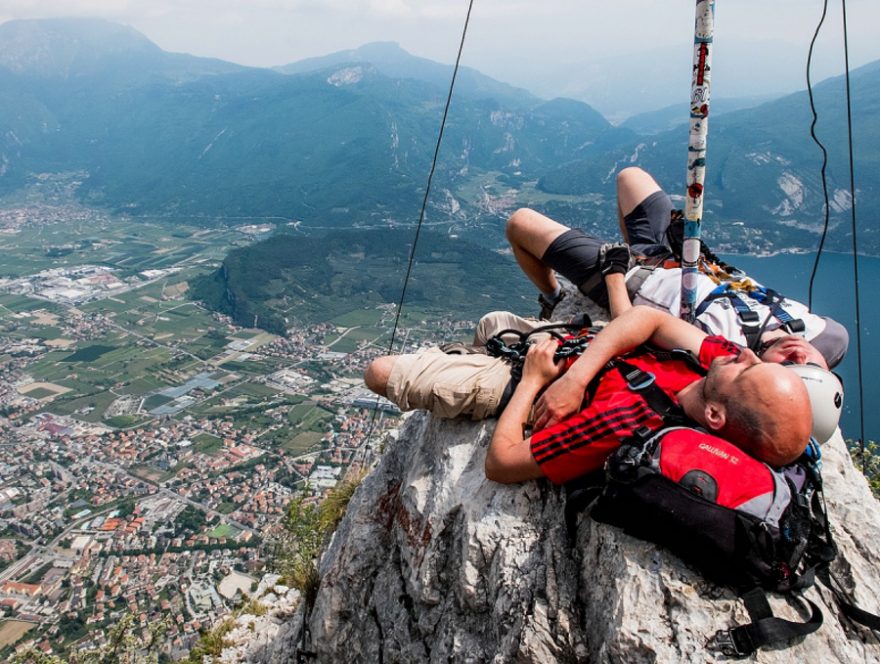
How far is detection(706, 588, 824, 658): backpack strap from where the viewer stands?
2303 millimetres

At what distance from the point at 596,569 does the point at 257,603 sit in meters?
4.80

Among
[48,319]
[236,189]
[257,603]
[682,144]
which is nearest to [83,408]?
[48,319]

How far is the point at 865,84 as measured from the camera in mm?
125000

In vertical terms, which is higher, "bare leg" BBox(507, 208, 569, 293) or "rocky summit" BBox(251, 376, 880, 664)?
"bare leg" BBox(507, 208, 569, 293)

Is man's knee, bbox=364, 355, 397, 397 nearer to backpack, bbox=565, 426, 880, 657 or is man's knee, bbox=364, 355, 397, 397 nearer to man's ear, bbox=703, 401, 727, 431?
backpack, bbox=565, 426, 880, 657

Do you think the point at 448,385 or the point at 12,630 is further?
the point at 12,630

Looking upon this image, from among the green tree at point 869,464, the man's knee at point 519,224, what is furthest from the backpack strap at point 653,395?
the green tree at point 869,464

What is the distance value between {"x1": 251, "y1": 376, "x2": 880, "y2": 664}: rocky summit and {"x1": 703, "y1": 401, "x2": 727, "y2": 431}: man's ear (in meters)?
0.63

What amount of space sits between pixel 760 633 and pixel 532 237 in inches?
138

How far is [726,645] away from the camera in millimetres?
2346

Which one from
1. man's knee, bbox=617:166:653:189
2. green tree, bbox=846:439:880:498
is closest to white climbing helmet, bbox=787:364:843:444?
man's knee, bbox=617:166:653:189

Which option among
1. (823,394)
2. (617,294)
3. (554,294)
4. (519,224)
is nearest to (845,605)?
(823,394)

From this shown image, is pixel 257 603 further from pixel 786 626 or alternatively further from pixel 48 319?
pixel 48 319

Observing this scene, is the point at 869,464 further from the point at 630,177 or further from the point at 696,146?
the point at 696,146
